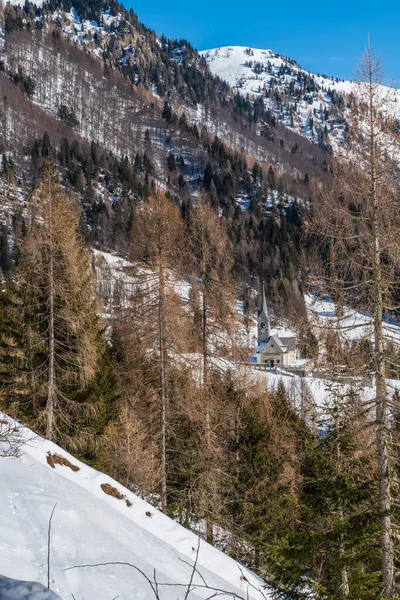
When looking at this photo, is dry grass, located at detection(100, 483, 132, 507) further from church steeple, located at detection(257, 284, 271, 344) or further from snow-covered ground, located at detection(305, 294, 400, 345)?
church steeple, located at detection(257, 284, 271, 344)

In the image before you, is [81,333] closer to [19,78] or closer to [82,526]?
[82,526]

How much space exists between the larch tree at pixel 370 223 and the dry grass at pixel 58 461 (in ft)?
17.9

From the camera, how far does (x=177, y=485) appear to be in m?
16.6

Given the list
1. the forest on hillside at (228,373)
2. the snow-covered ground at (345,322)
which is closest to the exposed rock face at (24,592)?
the forest on hillside at (228,373)

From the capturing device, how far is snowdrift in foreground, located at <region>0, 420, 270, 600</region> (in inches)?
183

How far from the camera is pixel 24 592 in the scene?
6.55 ft

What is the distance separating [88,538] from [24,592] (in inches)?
166

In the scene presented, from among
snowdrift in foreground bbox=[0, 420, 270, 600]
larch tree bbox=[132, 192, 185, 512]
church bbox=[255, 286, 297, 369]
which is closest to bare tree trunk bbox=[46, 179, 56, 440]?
larch tree bbox=[132, 192, 185, 512]

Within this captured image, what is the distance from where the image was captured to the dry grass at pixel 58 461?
801 cm

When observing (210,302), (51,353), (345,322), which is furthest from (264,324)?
(345,322)

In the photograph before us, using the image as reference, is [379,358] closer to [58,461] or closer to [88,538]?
[88,538]

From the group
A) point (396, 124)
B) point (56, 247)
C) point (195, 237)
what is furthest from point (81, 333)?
point (396, 124)

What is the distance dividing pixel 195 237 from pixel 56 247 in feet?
13.4

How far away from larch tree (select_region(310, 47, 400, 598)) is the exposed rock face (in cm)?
581
